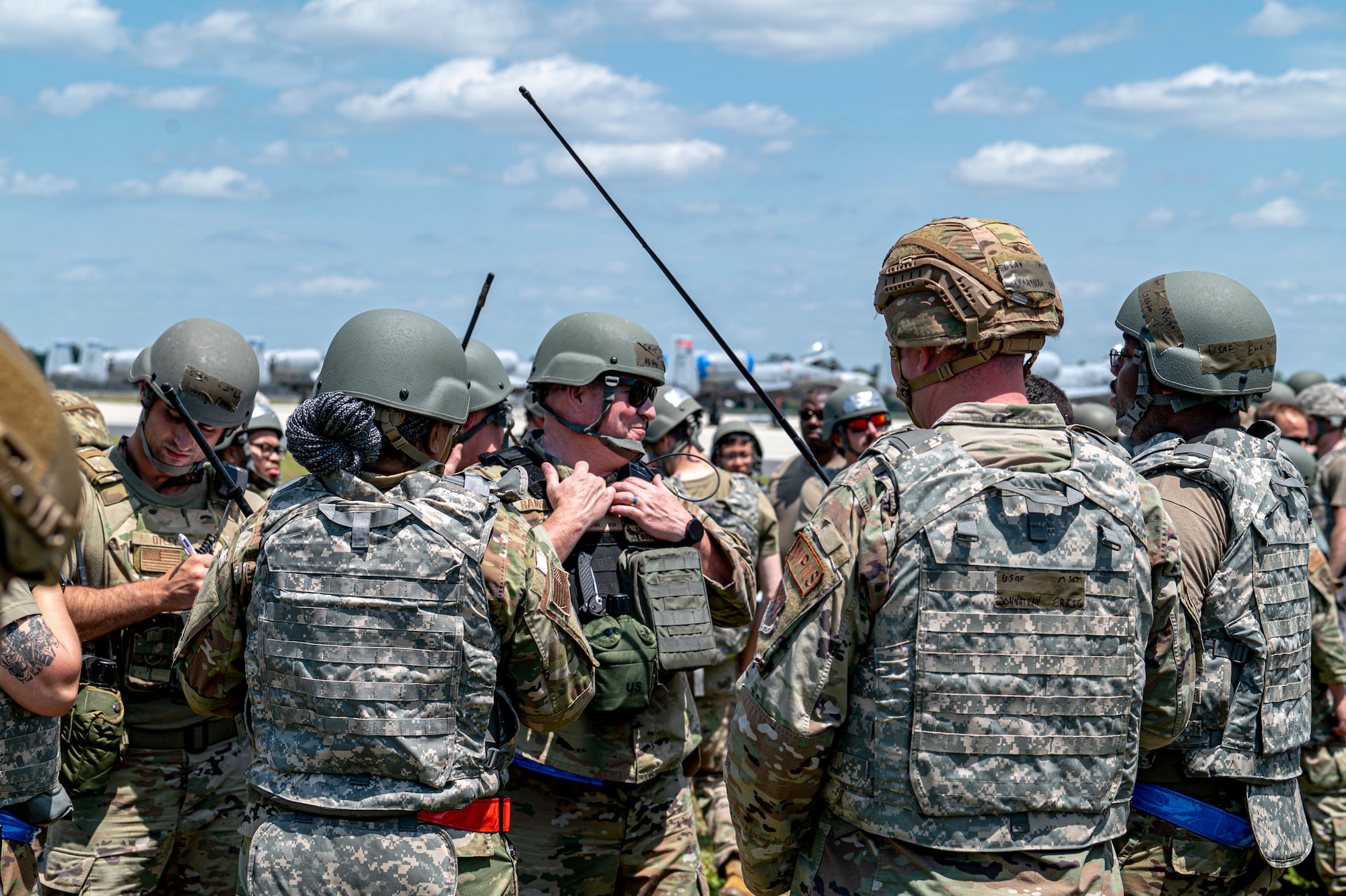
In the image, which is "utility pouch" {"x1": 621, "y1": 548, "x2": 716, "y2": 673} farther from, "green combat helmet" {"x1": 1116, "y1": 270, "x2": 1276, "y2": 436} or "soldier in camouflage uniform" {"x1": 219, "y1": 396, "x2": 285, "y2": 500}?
"soldier in camouflage uniform" {"x1": 219, "y1": 396, "x2": 285, "y2": 500}

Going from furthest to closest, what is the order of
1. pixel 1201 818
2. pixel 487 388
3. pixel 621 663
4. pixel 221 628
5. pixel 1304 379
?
pixel 1304 379 → pixel 487 388 → pixel 621 663 → pixel 1201 818 → pixel 221 628

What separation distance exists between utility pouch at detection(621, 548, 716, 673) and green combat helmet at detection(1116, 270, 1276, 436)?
5.81ft

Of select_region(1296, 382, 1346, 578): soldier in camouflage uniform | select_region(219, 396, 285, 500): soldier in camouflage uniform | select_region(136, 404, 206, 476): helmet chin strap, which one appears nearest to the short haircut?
select_region(136, 404, 206, 476): helmet chin strap

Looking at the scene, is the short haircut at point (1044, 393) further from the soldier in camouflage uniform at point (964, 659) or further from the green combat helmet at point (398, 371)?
the green combat helmet at point (398, 371)

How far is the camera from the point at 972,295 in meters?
2.90

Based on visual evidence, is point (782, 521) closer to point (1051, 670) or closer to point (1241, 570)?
point (1241, 570)

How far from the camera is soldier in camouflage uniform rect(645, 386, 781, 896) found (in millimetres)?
6977

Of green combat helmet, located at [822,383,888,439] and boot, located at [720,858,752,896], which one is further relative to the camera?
green combat helmet, located at [822,383,888,439]

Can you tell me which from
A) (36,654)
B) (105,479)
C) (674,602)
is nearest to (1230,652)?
(674,602)

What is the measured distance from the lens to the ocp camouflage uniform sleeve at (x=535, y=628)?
3133 mm

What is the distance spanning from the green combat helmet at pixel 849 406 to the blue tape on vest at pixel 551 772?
16.2ft

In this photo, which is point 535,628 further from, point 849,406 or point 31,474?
point 849,406

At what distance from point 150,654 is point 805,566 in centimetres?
298

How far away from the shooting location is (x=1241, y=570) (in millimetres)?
3605
